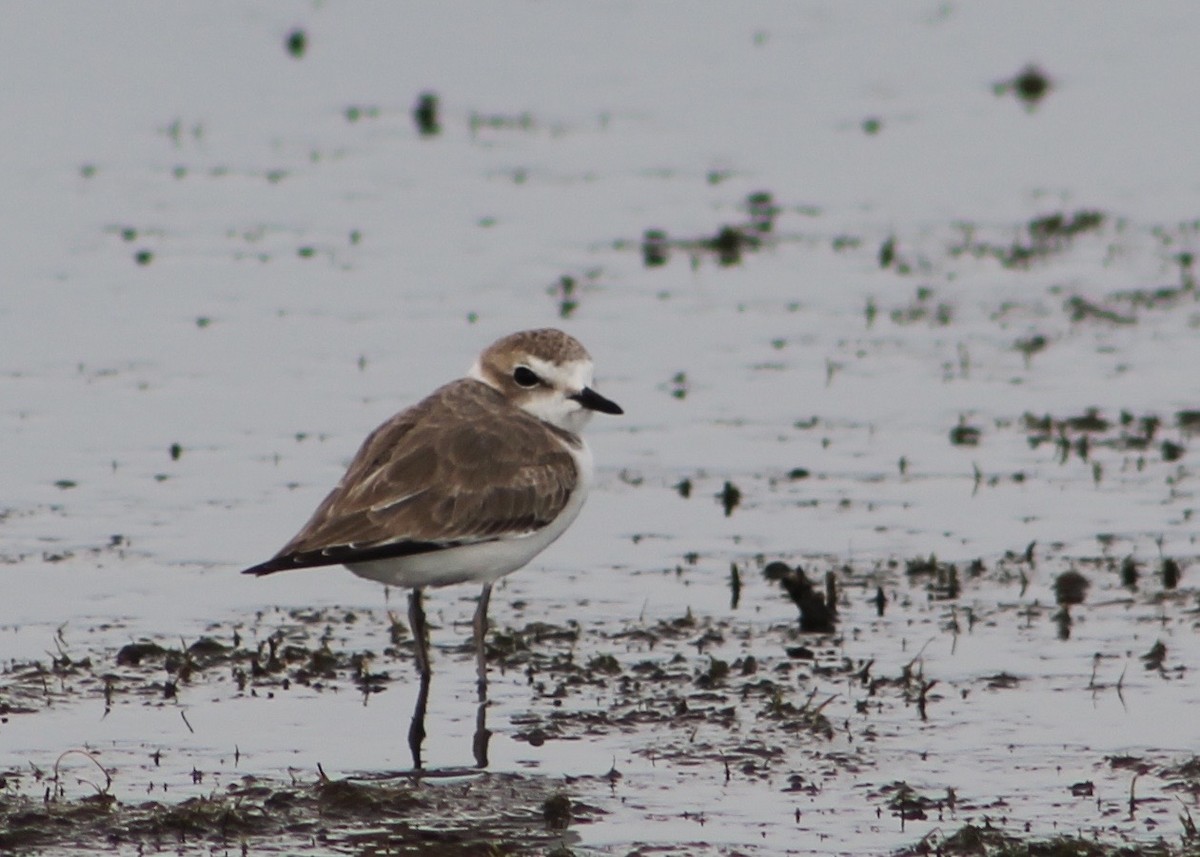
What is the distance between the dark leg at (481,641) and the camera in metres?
11.1

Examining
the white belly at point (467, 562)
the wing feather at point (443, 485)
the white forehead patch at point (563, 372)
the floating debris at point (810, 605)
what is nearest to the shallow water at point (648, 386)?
the floating debris at point (810, 605)

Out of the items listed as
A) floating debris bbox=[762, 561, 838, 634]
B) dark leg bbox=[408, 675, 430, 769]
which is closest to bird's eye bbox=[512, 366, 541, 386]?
floating debris bbox=[762, 561, 838, 634]

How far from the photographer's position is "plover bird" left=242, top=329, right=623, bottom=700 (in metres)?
10.8

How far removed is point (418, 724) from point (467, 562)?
88 centimetres

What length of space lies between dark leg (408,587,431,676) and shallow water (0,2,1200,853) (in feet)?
0.60

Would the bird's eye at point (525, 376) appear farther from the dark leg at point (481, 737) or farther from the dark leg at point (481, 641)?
the dark leg at point (481, 737)

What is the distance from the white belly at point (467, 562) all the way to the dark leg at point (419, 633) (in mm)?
88

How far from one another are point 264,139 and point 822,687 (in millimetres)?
15405

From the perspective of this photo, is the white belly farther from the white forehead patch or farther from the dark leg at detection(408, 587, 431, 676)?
the white forehead patch

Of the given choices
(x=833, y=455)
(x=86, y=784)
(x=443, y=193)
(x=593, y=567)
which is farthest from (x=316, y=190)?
(x=86, y=784)

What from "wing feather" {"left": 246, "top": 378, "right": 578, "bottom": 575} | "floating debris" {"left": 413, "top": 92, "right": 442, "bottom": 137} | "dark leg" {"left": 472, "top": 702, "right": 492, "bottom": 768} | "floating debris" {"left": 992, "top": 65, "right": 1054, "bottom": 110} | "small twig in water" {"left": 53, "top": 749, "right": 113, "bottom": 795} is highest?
"floating debris" {"left": 992, "top": 65, "right": 1054, "bottom": 110}

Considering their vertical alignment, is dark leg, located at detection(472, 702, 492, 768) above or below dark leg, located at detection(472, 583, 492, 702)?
below

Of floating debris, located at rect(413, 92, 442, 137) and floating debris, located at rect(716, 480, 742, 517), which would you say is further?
floating debris, located at rect(413, 92, 442, 137)

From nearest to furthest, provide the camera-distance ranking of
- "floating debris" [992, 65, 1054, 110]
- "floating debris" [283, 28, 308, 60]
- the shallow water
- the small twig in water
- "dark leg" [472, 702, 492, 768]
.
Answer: the small twig in water → "dark leg" [472, 702, 492, 768] → the shallow water → "floating debris" [992, 65, 1054, 110] → "floating debris" [283, 28, 308, 60]
